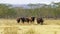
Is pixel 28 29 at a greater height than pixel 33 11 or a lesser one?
greater

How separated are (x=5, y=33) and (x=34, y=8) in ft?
111

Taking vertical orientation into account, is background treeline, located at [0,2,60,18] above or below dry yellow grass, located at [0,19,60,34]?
below

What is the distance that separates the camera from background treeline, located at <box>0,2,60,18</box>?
43.5 m

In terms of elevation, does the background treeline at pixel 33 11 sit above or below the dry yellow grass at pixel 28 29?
below

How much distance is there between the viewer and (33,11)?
1818 inches

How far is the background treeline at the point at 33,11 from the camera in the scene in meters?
43.5

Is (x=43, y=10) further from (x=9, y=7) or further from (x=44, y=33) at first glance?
(x=44, y=33)

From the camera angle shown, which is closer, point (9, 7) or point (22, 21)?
point (22, 21)

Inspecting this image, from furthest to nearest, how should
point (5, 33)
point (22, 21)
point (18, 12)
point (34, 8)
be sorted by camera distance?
point (34, 8), point (18, 12), point (22, 21), point (5, 33)

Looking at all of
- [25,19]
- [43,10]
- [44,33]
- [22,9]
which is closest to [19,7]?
[22,9]

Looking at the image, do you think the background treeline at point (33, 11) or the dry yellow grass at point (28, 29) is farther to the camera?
the background treeline at point (33, 11)

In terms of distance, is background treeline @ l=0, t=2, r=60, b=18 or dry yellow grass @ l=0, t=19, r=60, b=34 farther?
background treeline @ l=0, t=2, r=60, b=18

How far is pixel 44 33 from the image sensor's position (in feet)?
57.3

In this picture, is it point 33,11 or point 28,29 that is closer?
point 28,29
